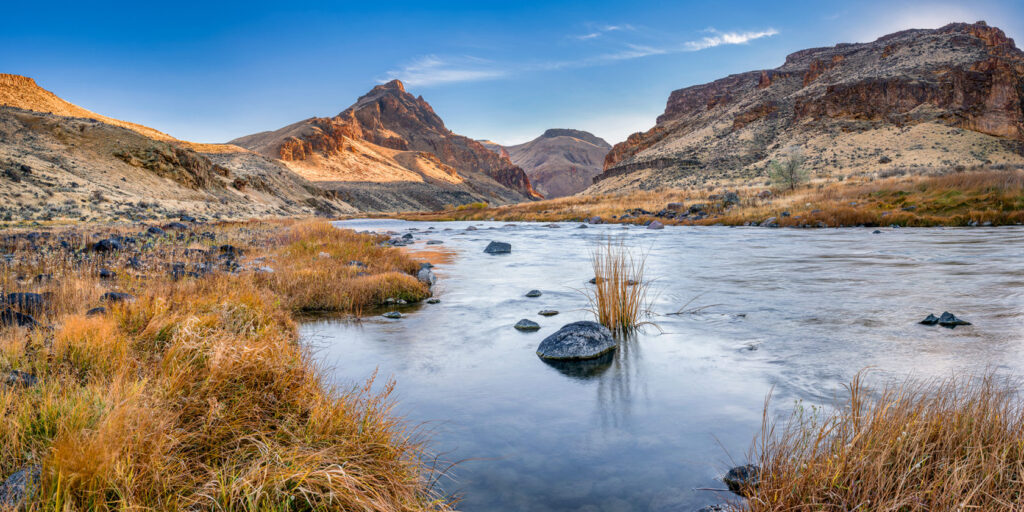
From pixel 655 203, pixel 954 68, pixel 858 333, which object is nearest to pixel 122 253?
pixel 858 333

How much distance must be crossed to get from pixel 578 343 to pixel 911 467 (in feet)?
12.2

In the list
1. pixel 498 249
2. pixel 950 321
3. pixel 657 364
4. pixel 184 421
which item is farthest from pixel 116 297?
pixel 498 249

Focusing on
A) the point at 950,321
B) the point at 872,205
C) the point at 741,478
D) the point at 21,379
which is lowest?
the point at 741,478

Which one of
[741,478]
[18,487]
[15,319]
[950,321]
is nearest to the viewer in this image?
[18,487]

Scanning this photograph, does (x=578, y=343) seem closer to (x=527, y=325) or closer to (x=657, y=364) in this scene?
(x=657, y=364)

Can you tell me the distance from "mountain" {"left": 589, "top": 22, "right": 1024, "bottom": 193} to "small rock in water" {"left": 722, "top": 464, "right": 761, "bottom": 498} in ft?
166

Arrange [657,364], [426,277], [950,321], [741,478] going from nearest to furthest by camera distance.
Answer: [741,478], [657,364], [950,321], [426,277]

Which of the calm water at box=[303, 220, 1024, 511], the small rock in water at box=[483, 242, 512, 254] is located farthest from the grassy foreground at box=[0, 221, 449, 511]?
the small rock in water at box=[483, 242, 512, 254]

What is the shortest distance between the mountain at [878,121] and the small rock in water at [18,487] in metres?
53.3

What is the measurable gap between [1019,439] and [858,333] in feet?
14.7

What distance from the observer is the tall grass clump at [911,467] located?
2.16 metres

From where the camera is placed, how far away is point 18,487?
2064 mm

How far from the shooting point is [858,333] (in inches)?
252

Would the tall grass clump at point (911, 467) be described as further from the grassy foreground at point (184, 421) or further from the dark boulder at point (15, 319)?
the dark boulder at point (15, 319)
